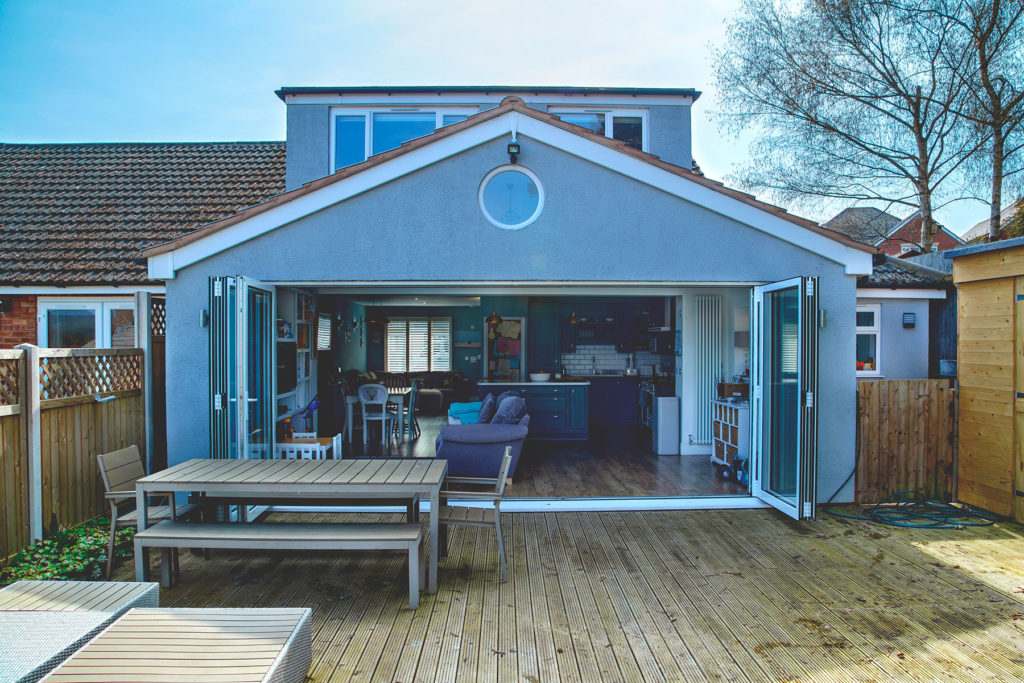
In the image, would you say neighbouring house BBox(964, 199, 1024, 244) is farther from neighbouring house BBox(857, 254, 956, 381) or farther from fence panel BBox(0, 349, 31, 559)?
fence panel BBox(0, 349, 31, 559)

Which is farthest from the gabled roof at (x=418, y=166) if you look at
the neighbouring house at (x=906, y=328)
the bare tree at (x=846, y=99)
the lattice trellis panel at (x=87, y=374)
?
the bare tree at (x=846, y=99)

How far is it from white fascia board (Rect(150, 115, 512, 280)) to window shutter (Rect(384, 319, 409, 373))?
30.4 feet

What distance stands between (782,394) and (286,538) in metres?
4.81

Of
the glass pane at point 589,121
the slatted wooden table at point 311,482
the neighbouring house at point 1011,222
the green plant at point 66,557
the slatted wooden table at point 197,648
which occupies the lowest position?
the green plant at point 66,557

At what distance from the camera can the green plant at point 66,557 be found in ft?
14.1

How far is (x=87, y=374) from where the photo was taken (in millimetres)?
5426

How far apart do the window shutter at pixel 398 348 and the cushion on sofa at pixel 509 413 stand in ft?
25.6

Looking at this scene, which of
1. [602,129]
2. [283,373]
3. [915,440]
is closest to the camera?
[915,440]

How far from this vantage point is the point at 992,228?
12.2 metres

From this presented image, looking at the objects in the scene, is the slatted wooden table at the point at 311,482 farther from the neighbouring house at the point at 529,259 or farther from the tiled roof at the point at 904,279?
the tiled roof at the point at 904,279

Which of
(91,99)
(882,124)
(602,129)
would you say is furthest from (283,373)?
(882,124)

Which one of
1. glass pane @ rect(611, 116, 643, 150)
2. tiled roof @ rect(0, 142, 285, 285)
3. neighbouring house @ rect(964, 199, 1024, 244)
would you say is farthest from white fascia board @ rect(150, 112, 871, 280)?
neighbouring house @ rect(964, 199, 1024, 244)

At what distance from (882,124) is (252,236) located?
13413 millimetres

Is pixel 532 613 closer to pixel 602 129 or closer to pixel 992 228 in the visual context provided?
pixel 602 129
